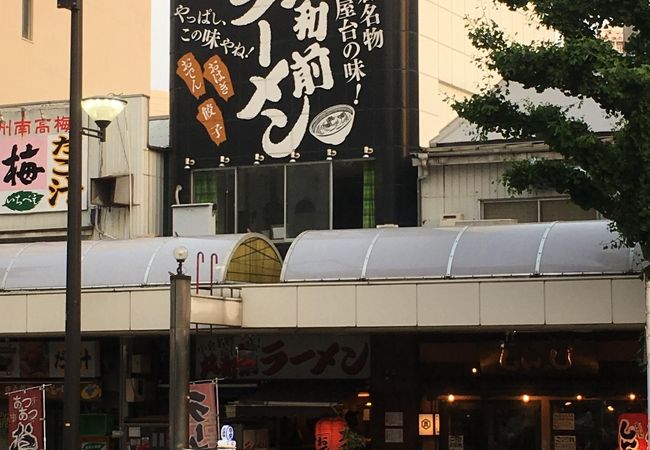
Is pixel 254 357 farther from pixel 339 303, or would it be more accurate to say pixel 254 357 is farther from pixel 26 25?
pixel 26 25

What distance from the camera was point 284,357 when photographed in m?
27.1

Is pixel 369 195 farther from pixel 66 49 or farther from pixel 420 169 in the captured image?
pixel 66 49

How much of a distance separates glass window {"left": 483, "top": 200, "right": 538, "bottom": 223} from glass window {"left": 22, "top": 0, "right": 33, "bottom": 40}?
53.2ft

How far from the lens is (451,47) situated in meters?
28.7

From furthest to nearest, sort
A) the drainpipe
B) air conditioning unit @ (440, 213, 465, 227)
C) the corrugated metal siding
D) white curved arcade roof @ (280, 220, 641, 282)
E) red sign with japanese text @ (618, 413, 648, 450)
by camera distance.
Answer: the drainpipe
the corrugated metal siding
air conditioning unit @ (440, 213, 465, 227)
red sign with japanese text @ (618, 413, 648, 450)
white curved arcade roof @ (280, 220, 641, 282)

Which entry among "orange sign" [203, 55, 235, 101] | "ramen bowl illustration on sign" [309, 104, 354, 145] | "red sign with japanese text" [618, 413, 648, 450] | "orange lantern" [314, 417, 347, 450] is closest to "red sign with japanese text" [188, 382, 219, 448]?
"orange lantern" [314, 417, 347, 450]

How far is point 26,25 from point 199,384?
61.0ft

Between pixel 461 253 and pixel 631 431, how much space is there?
14.8ft

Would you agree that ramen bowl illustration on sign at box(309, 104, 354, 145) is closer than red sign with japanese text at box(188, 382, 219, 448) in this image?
No

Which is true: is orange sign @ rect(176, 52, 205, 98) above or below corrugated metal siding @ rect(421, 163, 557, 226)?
above

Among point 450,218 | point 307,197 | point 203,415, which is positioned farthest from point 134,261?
point 450,218


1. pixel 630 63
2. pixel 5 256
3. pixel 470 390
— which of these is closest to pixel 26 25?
pixel 5 256

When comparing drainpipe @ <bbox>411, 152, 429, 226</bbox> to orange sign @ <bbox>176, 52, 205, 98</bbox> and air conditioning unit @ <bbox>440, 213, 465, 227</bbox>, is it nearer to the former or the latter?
air conditioning unit @ <bbox>440, 213, 465, 227</bbox>

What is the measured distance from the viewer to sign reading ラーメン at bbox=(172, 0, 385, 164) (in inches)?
1064
